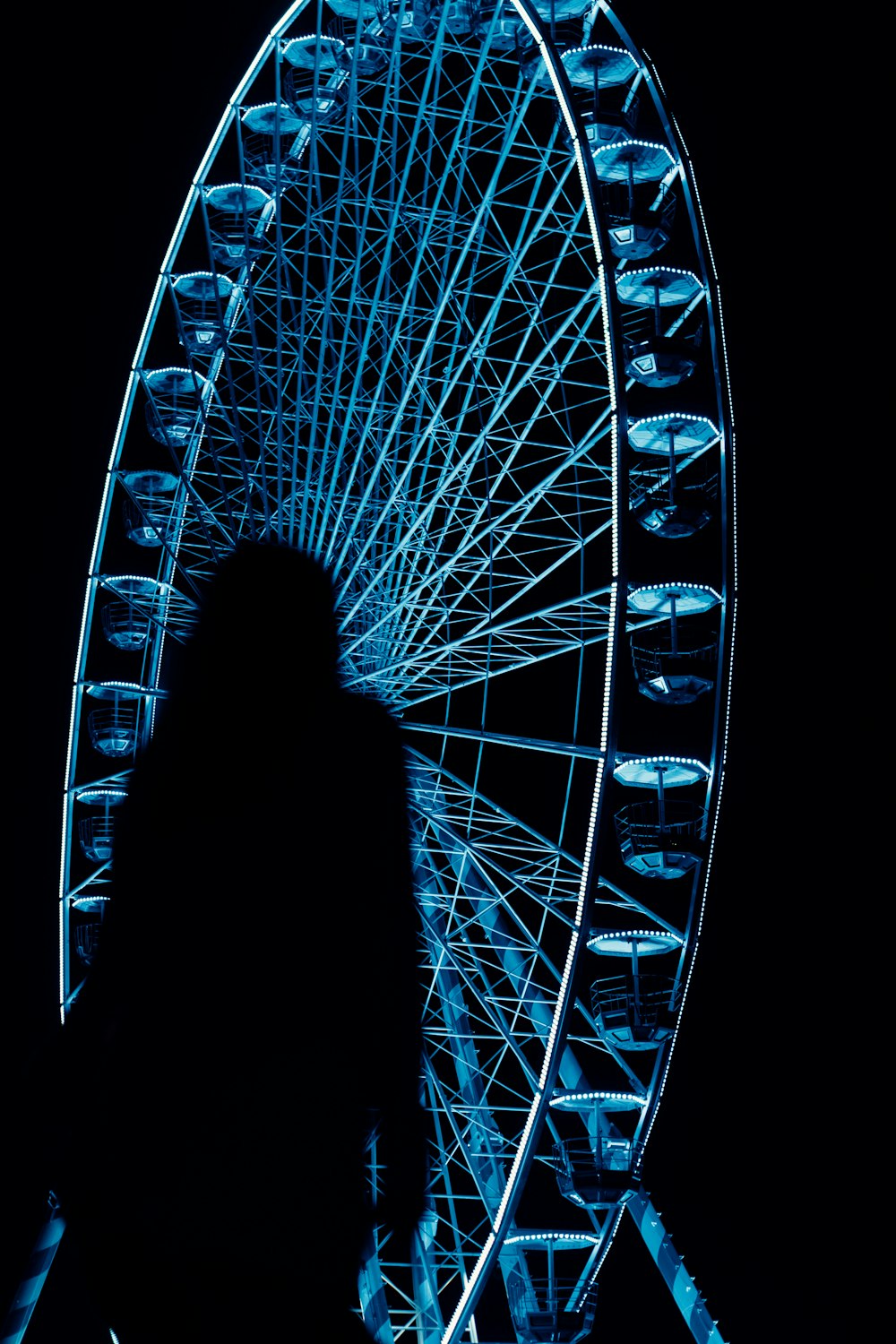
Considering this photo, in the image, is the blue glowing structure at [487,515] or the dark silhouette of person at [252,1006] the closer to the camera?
the dark silhouette of person at [252,1006]

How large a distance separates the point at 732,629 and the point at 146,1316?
10.8m

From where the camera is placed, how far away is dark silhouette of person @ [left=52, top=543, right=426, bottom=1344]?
2541 millimetres

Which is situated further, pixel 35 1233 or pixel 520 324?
pixel 520 324

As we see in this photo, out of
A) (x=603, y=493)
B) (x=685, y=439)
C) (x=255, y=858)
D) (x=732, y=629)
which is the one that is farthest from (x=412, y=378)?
(x=255, y=858)

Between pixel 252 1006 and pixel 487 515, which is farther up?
pixel 487 515

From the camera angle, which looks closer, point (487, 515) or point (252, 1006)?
point (252, 1006)

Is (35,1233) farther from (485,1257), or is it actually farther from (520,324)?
(520,324)

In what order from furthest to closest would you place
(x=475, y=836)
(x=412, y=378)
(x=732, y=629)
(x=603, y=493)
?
(x=603, y=493) → (x=475, y=836) → (x=412, y=378) → (x=732, y=629)

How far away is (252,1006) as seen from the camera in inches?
107

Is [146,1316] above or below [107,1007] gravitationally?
below

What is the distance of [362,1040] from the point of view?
9.09ft

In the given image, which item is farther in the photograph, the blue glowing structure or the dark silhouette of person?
the blue glowing structure

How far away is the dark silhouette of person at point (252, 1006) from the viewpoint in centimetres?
254

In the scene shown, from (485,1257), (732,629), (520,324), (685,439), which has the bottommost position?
(485,1257)
